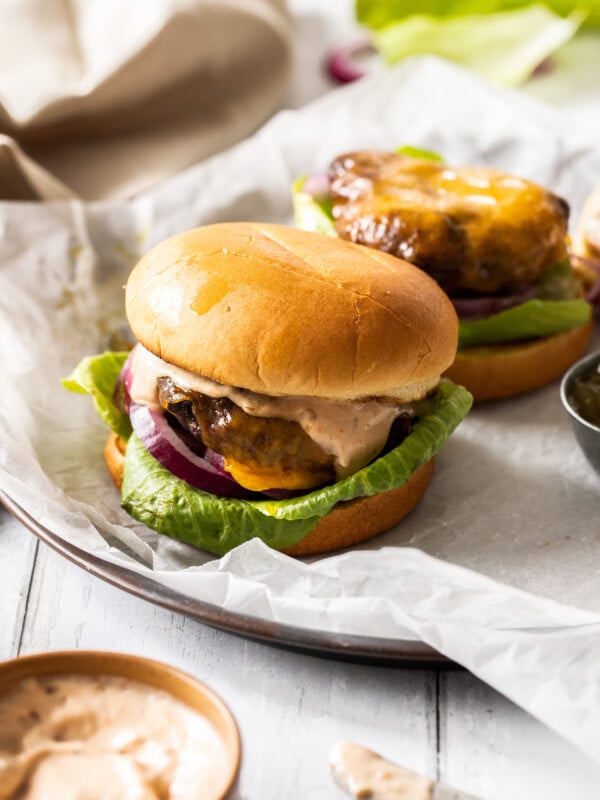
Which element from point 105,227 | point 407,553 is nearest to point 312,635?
point 407,553

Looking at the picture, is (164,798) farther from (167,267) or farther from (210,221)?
(210,221)

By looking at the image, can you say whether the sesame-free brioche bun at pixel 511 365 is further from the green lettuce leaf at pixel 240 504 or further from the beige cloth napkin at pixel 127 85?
the beige cloth napkin at pixel 127 85

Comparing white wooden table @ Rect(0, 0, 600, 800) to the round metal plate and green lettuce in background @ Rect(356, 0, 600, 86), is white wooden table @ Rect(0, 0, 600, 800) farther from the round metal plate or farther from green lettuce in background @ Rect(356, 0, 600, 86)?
green lettuce in background @ Rect(356, 0, 600, 86)

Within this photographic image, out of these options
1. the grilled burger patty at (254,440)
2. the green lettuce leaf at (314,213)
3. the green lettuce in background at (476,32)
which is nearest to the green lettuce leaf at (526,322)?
the green lettuce leaf at (314,213)

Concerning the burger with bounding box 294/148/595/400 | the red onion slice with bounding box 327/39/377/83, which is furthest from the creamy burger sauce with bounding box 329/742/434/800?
the red onion slice with bounding box 327/39/377/83

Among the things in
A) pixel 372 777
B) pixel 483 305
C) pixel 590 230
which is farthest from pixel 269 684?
pixel 590 230
